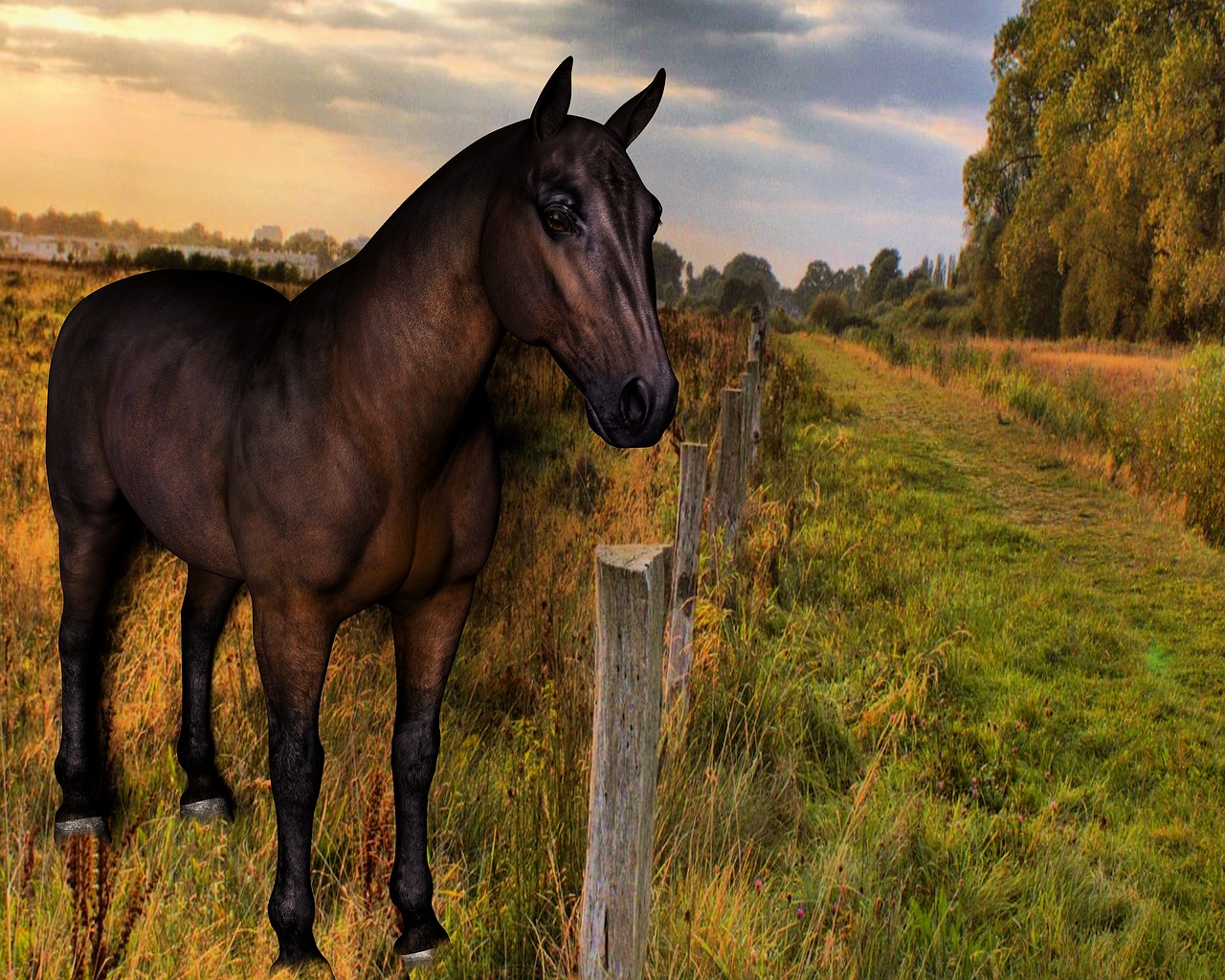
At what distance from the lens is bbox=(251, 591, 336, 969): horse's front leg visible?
7.65ft

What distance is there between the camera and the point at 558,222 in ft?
6.30

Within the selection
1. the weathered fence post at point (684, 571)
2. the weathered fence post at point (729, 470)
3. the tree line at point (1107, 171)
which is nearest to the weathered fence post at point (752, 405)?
the weathered fence post at point (729, 470)

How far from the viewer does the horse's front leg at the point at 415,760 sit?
253 centimetres

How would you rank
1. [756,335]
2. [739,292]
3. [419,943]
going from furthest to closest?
[739,292] < [756,335] < [419,943]

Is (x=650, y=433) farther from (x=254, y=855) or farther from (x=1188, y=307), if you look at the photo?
(x=1188, y=307)

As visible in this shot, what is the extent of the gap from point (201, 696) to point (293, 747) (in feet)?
3.18

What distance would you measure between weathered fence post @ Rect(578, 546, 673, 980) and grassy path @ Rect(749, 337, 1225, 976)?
1258 millimetres

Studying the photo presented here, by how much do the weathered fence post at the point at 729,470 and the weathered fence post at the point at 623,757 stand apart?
10.9 ft

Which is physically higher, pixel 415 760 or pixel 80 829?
pixel 415 760

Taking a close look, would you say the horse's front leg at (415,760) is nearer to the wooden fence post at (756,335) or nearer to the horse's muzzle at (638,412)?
the horse's muzzle at (638,412)

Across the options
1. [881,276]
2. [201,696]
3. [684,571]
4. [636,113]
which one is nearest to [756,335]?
[684,571]

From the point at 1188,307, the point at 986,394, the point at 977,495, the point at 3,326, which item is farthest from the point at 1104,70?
the point at 3,326

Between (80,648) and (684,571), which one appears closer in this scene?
(80,648)

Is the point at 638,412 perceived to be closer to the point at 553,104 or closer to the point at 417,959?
the point at 553,104
